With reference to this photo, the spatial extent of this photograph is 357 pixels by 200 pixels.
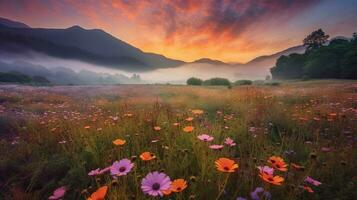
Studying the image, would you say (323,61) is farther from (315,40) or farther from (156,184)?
(156,184)

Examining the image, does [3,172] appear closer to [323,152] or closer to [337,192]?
[337,192]

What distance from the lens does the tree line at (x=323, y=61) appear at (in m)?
36.3

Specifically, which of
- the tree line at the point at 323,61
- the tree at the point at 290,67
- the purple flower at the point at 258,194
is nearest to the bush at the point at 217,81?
the tree line at the point at 323,61

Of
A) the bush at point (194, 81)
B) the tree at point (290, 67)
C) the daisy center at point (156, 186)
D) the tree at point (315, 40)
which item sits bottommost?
the daisy center at point (156, 186)

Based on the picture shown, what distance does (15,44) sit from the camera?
118 metres

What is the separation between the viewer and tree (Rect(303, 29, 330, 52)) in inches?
2030

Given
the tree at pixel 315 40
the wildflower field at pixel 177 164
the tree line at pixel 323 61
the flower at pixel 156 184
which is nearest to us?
the flower at pixel 156 184

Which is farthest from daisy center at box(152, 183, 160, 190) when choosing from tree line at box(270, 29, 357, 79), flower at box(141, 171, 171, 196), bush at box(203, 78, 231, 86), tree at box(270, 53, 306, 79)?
tree at box(270, 53, 306, 79)

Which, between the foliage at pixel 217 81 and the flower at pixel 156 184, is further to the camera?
the foliage at pixel 217 81

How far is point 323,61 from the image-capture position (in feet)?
136

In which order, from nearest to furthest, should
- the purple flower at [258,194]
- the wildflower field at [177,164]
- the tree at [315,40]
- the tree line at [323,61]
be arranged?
the purple flower at [258,194], the wildflower field at [177,164], the tree line at [323,61], the tree at [315,40]

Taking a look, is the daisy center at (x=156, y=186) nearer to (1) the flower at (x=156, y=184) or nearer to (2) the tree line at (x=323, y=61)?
(1) the flower at (x=156, y=184)

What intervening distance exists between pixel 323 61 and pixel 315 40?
14.6m

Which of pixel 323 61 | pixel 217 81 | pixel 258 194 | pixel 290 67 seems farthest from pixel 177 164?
pixel 290 67
